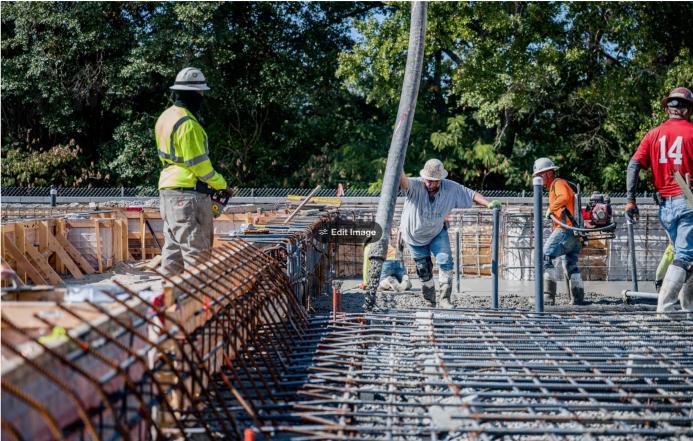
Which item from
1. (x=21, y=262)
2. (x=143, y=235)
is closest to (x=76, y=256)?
(x=143, y=235)

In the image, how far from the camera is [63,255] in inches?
555

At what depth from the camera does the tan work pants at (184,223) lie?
6.48 metres

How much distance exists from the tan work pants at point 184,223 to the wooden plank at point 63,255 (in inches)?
319

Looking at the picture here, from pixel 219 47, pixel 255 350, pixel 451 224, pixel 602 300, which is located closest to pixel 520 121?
pixel 219 47

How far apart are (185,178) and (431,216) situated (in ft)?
9.86

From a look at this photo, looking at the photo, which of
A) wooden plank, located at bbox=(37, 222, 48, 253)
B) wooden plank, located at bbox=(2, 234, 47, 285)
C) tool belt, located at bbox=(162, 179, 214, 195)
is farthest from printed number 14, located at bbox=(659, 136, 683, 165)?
wooden plank, located at bbox=(37, 222, 48, 253)

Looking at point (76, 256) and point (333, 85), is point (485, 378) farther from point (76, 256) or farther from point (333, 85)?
point (333, 85)

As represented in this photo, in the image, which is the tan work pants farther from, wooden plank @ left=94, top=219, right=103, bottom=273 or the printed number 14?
wooden plank @ left=94, top=219, right=103, bottom=273

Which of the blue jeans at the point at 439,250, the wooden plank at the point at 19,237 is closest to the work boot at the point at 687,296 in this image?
the blue jeans at the point at 439,250

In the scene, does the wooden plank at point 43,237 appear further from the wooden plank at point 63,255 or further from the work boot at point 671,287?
the work boot at point 671,287

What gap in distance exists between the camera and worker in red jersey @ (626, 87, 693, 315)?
662 centimetres

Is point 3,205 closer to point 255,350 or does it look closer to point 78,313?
point 255,350

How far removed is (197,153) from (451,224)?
29.1 ft

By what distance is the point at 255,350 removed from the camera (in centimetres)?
480
